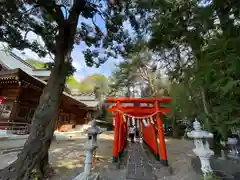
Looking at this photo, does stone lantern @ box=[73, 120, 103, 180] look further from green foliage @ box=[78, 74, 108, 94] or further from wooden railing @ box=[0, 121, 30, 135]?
green foliage @ box=[78, 74, 108, 94]

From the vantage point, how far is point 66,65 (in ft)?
13.5

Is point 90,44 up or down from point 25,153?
up

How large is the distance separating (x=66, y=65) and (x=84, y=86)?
25971 mm

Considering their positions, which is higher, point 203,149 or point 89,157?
point 203,149

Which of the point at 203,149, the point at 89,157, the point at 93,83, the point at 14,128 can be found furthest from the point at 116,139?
the point at 93,83

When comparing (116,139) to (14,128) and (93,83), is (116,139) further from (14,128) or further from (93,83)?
(93,83)

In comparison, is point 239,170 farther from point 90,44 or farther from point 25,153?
point 90,44

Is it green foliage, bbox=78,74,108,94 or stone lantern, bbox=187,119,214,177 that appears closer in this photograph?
stone lantern, bbox=187,119,214,177

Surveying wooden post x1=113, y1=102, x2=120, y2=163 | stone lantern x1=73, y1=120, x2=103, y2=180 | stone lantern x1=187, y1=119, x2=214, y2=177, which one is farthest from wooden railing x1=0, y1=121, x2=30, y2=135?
stone lantern x1=187, y1=119, x2=214, y2=177

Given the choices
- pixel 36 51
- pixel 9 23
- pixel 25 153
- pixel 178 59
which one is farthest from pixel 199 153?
pixel 9 23

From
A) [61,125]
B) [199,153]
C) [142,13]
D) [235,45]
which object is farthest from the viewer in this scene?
[61,125]

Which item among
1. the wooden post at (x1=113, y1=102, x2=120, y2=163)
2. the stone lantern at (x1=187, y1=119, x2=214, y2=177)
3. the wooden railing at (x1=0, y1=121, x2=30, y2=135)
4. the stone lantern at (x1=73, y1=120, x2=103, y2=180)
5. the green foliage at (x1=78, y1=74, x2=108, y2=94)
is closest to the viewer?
the stone lantern at (x1=187, y1=119, x2=214, y2=177)

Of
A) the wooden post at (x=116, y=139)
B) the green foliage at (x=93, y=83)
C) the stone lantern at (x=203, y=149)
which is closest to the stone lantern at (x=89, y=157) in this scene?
the wooden post at (x=116, y=139)

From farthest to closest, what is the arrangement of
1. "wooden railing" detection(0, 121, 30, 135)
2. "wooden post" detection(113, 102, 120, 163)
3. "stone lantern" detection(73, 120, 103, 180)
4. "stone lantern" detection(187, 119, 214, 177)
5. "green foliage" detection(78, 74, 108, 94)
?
1. "green foliage" detection(78, 74, 108, 94)
2. "wooden railing" detection(0, 121, 30, 135)
3. "wooden post" detection(113, 102, 120, 163)
4. "stone lantern" detection(73, 120, 103, 180)
5. "stone lantern" detection(187, 119, 214, 177)
